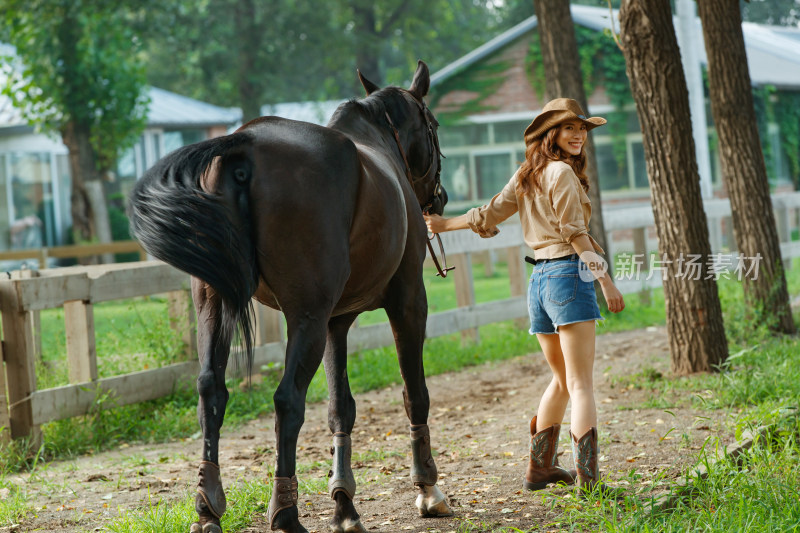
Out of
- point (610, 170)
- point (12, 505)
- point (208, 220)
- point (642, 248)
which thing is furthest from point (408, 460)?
point (610, 170)

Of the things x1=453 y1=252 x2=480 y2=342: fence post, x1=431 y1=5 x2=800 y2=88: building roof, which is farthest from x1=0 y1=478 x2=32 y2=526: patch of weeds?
x1=431 y1=5 x2=800 y2=88: building roof

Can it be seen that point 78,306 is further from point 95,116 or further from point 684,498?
point 95,116

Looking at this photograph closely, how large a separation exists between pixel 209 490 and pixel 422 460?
1.19 m

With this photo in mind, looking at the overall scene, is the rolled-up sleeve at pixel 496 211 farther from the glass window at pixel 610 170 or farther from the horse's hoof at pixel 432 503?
the glass window at pixel 610 170

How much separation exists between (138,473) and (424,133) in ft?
8.79

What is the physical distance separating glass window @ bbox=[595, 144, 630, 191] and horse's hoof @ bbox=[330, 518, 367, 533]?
22007 mm

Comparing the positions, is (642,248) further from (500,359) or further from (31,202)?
(31,202)

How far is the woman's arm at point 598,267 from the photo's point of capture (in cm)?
421

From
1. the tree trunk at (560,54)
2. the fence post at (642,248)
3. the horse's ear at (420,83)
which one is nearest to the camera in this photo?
the horse's ear at (420,83)

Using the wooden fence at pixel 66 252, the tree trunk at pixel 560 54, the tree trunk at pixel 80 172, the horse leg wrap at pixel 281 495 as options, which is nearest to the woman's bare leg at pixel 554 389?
the horse leg wrap at pixel 281 495

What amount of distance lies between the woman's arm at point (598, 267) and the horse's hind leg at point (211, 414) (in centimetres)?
171

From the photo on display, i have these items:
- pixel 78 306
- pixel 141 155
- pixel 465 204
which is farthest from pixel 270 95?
pixel 78 306

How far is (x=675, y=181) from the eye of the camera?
7.12 m

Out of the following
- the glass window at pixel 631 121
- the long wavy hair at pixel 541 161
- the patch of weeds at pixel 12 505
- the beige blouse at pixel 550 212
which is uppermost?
the glass window at pixel 631 121
